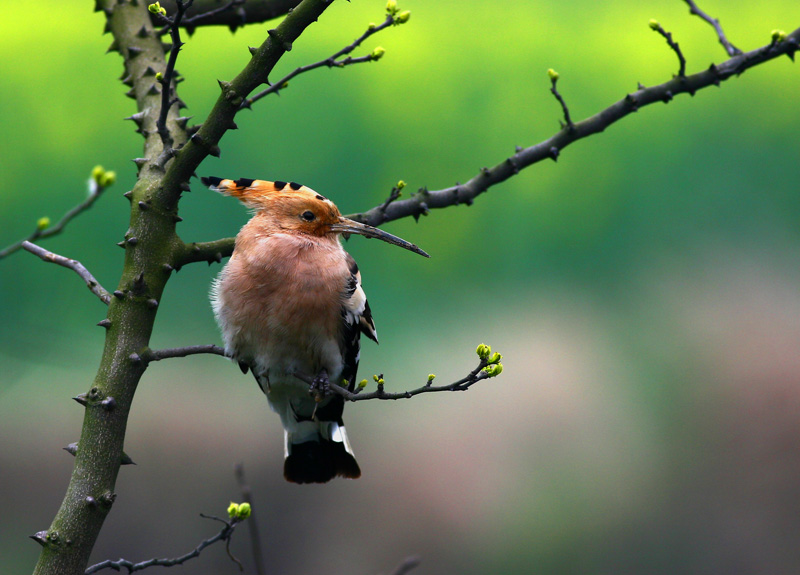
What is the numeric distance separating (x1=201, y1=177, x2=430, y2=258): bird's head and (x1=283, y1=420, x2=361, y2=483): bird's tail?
456 millimetres

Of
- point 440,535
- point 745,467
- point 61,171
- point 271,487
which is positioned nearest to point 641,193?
point 745,467

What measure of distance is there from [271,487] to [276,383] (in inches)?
65.1

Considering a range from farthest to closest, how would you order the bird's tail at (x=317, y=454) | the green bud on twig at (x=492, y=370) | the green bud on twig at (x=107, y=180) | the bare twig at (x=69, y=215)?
the bird's tail at (x=317, y=454)
the green bud on twig at (x=492, y=370)
the green bud on twig at (x=107, y=180)
the bare twig at (x=69, y=215)

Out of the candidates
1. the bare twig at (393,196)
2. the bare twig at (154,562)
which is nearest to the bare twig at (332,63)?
the bare twig at (393,196)

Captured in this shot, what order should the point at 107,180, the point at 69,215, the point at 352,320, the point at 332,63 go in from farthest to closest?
the point at 352,320 < the point at 332,63 < the point at 107,180 < the point at 69,215

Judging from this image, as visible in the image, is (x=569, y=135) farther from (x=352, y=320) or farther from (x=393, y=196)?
(x=352, y=320)

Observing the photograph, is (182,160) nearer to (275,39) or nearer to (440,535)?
(275,39)

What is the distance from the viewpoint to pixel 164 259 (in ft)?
3.98

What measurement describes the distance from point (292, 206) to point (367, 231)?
22 cm

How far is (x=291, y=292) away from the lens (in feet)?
5.00

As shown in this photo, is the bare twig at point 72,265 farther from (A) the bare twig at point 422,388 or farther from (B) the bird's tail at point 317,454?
(B) the bird's tail at point 317,454

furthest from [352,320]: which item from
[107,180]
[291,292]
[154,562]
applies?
[107,180]

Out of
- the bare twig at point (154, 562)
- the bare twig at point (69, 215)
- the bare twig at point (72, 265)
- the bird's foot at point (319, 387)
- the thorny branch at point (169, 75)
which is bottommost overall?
the bare twig at point (154, 562)

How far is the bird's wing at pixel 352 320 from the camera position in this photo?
159cm
